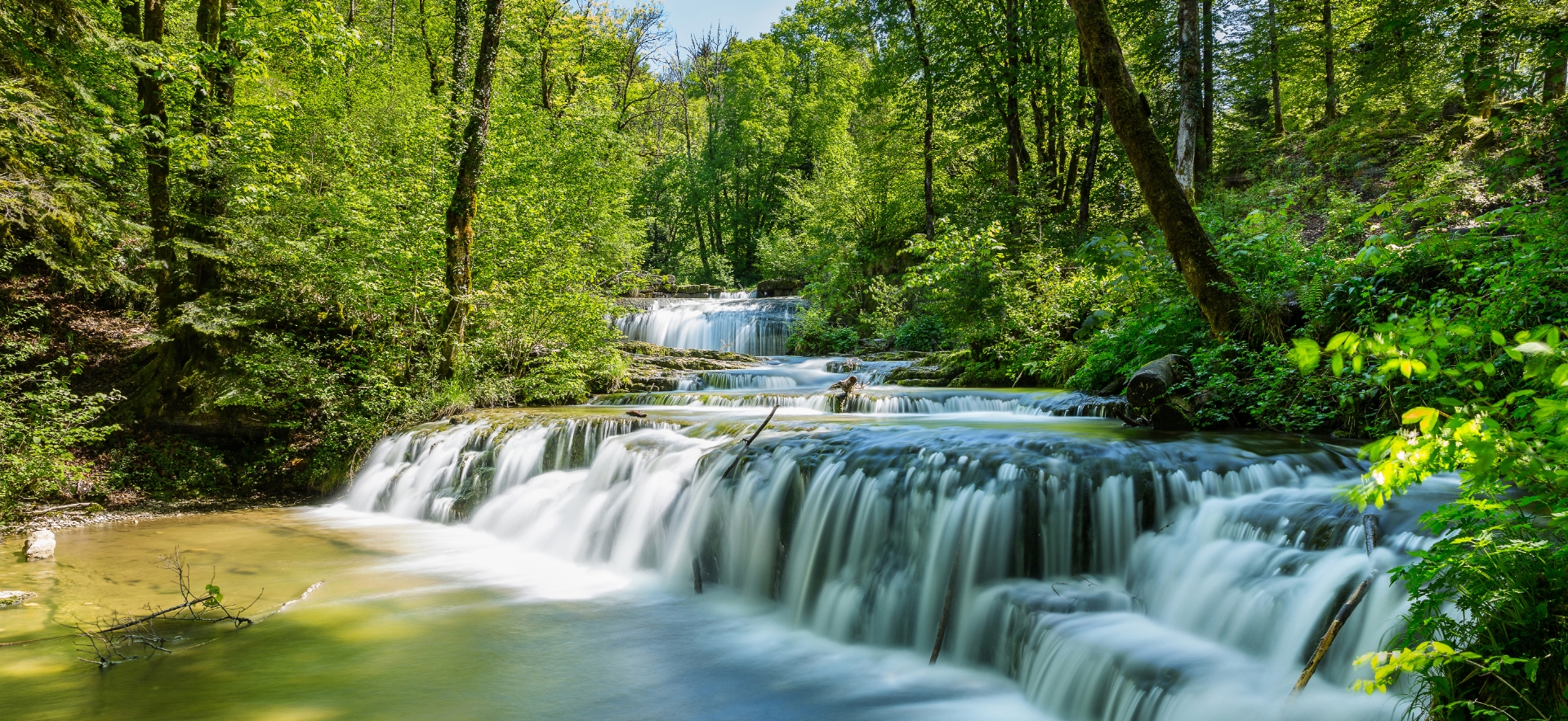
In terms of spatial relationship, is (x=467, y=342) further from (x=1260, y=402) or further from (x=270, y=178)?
(x=1260, y=402)

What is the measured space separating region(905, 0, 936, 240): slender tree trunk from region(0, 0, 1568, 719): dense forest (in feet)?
0.46

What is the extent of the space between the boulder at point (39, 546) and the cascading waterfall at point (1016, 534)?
119 inches

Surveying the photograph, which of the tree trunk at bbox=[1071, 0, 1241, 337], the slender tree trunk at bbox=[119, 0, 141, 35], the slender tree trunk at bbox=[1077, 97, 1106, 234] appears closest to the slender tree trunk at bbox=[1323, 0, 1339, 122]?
the slender tree trunk at bbox=[1077, 97, 1106, 234]

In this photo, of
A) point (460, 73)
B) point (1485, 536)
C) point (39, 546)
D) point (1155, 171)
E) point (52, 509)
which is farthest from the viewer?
point (460, 73)

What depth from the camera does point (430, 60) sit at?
62.0ft

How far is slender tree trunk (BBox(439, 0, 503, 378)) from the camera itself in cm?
1099

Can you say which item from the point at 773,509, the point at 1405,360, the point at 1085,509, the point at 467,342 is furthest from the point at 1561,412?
the point at 467,342

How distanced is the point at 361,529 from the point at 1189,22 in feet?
41.8

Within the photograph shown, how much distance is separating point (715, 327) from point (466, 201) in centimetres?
1230

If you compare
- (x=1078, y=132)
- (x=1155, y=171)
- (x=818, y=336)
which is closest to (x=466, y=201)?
(x=1155, y=171)

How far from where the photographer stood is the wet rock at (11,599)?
5285mm

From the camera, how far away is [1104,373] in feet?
32.8

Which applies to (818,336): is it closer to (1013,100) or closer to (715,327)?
(715,327)

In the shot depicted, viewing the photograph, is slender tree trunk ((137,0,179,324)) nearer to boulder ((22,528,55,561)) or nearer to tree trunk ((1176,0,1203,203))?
boulder ((22,528,55,561))
